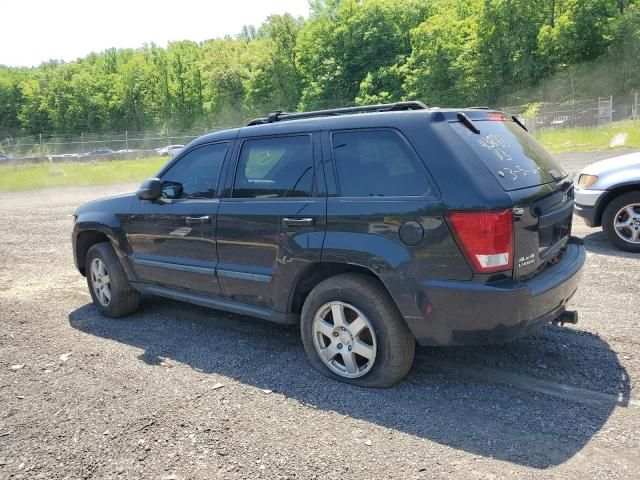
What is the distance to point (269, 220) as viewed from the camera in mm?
3949

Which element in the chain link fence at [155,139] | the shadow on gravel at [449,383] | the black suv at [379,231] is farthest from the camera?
the chain link fence at [155,139]

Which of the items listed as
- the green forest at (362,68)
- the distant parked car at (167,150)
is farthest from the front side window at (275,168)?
the green forest at (362,68)

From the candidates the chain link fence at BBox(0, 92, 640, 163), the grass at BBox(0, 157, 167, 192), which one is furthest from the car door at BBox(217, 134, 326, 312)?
the grass at BBox(0, 157, 167, 192)

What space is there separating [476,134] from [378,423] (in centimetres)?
193

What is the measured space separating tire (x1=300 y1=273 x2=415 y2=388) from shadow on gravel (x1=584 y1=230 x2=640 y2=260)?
447cm

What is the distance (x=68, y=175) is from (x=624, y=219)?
27.6 meters

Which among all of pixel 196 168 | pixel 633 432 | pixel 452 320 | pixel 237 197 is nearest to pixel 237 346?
pixel 237 197

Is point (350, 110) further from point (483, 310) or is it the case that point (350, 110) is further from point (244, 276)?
point (483, 310)

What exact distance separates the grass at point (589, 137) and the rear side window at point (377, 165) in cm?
1988

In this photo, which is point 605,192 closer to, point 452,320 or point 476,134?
point 476,134

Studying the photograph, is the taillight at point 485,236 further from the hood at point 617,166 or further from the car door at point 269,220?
the hood at point 617,166

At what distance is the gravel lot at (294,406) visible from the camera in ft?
9.42

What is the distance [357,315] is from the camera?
3627 mm

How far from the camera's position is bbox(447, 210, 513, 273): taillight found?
3064mm
